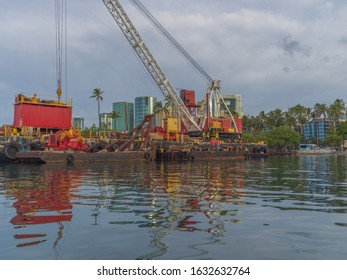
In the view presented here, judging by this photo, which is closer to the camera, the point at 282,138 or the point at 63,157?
the point at 63,157

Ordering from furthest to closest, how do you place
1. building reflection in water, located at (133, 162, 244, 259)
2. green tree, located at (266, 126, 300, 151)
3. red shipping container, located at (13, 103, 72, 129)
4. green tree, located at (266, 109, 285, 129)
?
1. green tree, located at (266, 109, 285, 129)
2. green tree, located at (266, 126, 300, 151)
3. red shipping container, located at (13, 103, 72, 129)
4. building reflection in water, located at (133, 162, 244, 259)

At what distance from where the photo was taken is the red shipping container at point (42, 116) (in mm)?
62594

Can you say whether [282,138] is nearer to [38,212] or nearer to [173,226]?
[38,212]

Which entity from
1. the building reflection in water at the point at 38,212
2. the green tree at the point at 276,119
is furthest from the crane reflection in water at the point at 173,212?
the green tree at the point at 276,119

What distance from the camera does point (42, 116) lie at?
64.8 metres

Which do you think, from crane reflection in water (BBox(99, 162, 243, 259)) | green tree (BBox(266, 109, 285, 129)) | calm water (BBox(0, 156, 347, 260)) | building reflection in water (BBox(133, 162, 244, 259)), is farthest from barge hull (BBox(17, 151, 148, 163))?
green tree (BBox(266, 109, 285, 129))

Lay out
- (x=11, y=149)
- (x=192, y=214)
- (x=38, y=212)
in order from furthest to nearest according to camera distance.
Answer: (x=11, y=149) → (x=38, y=212) → (x=192, y=214)

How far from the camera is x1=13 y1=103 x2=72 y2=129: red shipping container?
6259 centimetres

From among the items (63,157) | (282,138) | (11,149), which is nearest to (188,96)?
(282,138)

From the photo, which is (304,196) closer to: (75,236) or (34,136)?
(75,236)

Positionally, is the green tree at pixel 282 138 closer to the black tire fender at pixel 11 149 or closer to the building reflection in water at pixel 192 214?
the black tire fender at pixel 11 149

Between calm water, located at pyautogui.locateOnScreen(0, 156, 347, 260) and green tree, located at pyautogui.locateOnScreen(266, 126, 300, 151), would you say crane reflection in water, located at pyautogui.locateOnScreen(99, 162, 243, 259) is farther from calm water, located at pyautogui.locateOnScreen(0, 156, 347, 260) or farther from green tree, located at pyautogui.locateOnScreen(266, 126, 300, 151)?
green tree, located at pyautogui.locateOnScreen(266, 126, 300, 151)

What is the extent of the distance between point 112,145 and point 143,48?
35.3m

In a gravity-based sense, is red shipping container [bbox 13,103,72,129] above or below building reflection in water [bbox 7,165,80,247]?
above
